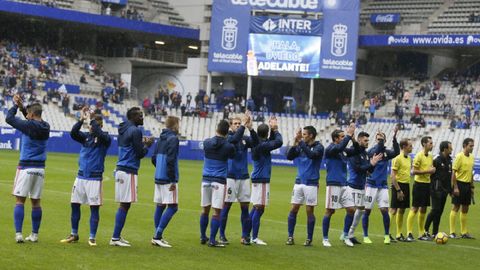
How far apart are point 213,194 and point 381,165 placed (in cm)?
445

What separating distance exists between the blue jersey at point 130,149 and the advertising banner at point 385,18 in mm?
53233

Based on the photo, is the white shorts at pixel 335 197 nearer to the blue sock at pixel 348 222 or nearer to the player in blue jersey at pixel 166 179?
the blue sock at pixel 348 222

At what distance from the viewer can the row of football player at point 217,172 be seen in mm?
14633

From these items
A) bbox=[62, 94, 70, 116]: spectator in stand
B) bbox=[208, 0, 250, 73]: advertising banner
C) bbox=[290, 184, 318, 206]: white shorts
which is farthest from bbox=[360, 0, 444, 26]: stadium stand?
bbox=[290, 184, 318, 206]: white shorts

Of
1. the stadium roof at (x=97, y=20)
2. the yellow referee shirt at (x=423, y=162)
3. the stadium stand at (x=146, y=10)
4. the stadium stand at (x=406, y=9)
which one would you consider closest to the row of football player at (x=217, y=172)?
the yellow referee shirt at (x=423, y=162)

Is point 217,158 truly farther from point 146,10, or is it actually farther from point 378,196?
point 146,10

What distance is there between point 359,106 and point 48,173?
34.5 metres

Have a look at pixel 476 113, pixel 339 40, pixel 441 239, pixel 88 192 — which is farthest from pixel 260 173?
pixel 339 40

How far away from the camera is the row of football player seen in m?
14.6

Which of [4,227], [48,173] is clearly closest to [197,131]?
[48,173]

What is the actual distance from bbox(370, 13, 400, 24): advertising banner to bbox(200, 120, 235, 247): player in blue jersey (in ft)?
171

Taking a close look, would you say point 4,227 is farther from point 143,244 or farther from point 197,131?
point 197,131

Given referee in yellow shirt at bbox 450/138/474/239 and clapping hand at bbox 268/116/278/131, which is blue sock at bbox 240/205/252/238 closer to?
Answer: clapping hand at bbox 268/116/278/131

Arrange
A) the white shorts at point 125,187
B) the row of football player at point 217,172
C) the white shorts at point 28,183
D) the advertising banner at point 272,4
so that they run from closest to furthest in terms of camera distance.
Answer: the white shorts at point 28,183, the row of football player at point 217,172, the white shorts at point 125,187, the advertising banner at point 272,4
